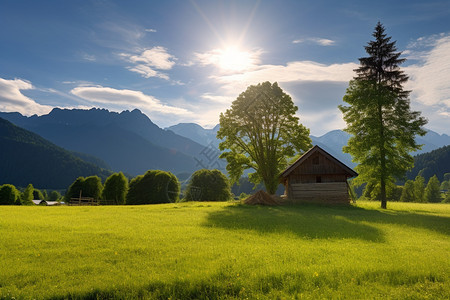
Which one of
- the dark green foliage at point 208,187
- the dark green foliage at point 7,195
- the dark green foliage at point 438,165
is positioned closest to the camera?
the dark green foliage at point 208,187

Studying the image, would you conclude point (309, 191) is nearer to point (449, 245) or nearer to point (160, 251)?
point (449, 245)

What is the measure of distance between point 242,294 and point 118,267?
4006 mm

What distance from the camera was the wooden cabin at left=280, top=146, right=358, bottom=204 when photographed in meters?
32.8

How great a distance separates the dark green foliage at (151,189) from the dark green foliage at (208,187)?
4.98m

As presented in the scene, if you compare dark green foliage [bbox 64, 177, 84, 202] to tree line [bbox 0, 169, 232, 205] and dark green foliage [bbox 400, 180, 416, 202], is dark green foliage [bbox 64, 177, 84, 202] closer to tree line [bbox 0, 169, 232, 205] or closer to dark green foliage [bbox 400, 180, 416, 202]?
tree line [bbox 0, 169, 232, 205]

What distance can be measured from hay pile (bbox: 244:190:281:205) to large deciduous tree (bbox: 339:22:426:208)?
1037 cm

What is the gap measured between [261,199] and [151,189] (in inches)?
1384

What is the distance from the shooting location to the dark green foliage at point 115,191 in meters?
61.8

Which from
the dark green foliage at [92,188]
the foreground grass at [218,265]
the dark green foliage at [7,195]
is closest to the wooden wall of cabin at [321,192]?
the foreground grass at [218,265]

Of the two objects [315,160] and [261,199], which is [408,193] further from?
[261,199]

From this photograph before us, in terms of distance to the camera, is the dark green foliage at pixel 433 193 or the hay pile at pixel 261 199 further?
the dark green foliage at pixel 433 193

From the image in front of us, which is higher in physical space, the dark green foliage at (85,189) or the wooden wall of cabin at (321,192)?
the wooden wall of cabin at (321,192)

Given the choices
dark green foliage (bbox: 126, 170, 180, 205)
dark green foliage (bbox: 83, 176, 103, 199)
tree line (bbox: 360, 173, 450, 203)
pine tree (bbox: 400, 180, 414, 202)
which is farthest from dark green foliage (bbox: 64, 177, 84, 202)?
pine tree (bbox: 400, 180, 414, 202)

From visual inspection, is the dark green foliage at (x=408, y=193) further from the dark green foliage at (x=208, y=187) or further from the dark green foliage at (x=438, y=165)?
the dark green foliage at (x=438, y=165)
